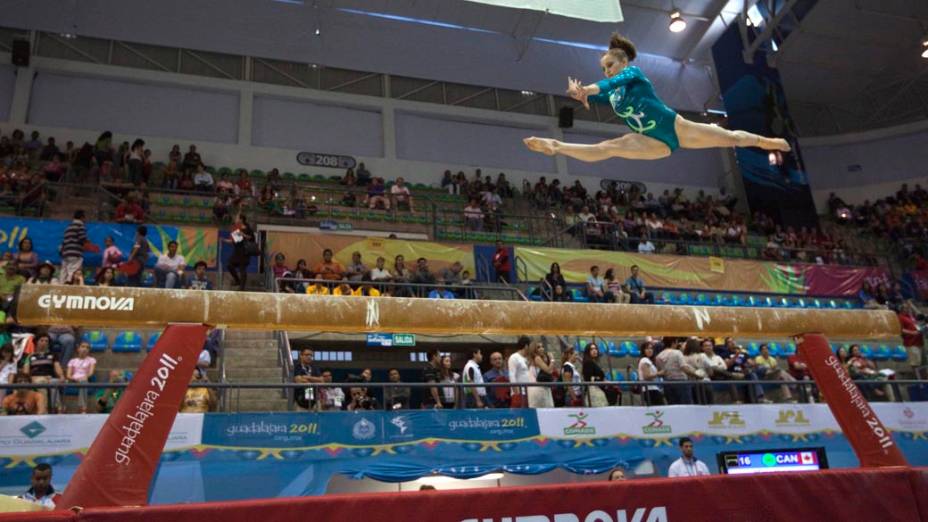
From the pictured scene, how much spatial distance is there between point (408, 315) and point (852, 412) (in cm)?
294

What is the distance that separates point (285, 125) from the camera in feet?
65.9

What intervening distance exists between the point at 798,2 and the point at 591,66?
6.33 metres

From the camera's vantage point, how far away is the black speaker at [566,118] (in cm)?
2283

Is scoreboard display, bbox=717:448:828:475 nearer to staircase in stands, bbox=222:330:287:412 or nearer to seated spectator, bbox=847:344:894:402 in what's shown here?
seated spectator, bbox=847:344:894:402

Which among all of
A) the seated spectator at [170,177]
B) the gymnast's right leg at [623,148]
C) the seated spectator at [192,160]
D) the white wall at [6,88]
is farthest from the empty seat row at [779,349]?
the white wall at [6,88]

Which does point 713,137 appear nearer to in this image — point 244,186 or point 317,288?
point 317,288

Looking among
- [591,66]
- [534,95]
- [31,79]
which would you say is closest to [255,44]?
[31,79]

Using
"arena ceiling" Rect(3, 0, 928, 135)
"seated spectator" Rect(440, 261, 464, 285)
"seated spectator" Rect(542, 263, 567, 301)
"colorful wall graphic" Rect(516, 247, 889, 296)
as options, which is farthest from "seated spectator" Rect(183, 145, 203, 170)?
"seated spectator" Rect(542, 263, 567, 301)

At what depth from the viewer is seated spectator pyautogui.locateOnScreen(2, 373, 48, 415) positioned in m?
7.44

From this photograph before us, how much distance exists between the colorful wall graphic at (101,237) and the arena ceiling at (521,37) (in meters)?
8.16

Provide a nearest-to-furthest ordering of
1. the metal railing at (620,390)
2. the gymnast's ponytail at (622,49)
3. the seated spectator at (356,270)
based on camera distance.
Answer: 1. the gymnast's ponytail at (622,49)
2. the metal railing at (620,390)
3. the seated spectator at (356,270)

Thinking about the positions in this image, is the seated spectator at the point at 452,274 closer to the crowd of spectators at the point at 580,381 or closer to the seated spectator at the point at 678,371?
the crowd of spectators at the point at 580,381

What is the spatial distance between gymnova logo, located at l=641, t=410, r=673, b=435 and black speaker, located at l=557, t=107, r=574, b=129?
1493cm

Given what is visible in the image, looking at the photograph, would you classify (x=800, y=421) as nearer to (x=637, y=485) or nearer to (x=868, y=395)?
(x=868, y=395)
